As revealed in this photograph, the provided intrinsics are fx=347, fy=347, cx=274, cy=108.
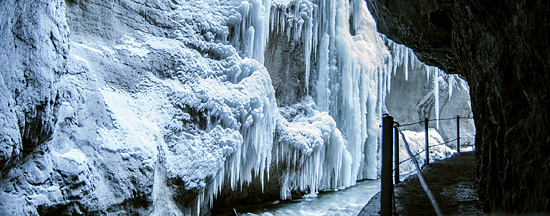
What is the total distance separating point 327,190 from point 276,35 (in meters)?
4.97

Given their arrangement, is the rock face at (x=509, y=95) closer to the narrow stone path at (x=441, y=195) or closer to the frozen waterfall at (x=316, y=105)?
the narrow stone path at (x=441, y=195)

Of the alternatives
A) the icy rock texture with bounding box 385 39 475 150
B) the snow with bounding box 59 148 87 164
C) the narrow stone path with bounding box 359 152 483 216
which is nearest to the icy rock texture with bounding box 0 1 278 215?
the snow with bounding box 59 148 87 164

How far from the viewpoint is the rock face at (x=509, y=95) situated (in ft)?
5.20

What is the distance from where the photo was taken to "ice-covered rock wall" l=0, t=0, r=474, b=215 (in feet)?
10.9

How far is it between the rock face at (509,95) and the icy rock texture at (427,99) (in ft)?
49.9

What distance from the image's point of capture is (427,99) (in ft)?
58.1

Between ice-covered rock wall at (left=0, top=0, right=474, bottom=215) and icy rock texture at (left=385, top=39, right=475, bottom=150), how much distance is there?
903cm

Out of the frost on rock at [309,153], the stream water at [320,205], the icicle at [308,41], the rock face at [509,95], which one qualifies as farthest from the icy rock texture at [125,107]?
the icicle at [308,41]

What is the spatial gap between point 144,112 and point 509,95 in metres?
4.62

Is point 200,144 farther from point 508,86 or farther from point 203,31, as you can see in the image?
point 508,86

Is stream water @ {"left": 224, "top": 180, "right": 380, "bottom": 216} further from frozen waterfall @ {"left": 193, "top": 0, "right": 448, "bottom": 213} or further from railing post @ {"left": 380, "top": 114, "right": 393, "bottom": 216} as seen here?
railing post @ {"left": 380, "top": 114, "right": 393, "bottom": 216}

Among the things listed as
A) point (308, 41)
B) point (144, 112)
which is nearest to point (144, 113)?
point (144, 112)

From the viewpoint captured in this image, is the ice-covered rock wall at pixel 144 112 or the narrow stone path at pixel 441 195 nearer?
the narrow stone path at pixel 441 195

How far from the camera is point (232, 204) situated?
870cm
